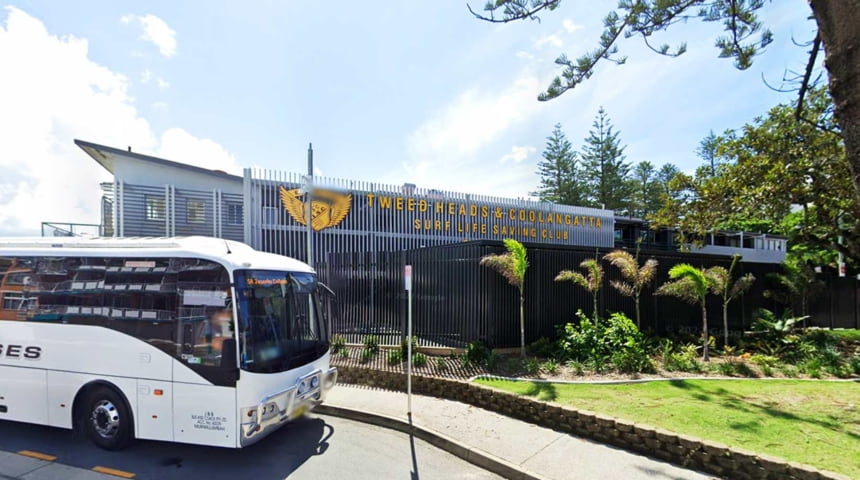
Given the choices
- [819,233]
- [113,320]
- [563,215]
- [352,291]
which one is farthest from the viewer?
[563,215]

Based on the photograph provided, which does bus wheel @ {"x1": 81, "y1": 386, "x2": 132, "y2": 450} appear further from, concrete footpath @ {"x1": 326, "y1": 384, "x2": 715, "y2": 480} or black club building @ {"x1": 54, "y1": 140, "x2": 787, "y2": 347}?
black club building @ {"x1": 54, "y1": 140, "x2": 787, "y2": 347}

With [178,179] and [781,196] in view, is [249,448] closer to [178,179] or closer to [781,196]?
[781,196]

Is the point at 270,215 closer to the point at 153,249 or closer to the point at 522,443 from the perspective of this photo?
the point at 153,249

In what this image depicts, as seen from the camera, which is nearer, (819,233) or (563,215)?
(819,233)

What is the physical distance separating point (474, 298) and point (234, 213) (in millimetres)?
13662

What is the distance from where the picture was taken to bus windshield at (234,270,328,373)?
4.59 m

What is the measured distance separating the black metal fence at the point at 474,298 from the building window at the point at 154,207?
939 cm

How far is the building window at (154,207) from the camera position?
53.2ft

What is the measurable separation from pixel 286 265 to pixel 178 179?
1544 cm

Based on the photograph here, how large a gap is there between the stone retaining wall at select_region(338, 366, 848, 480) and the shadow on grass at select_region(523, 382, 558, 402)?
28 cm

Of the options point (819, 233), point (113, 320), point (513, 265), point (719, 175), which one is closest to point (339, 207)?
point (513, 265)

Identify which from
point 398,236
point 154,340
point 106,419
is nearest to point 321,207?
point 398,236

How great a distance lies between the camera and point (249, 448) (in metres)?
5.07

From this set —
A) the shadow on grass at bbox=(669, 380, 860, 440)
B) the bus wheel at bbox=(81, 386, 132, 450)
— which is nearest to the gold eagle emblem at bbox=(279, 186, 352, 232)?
the bus wheel at bbox=(81, 386, 132, 450)
